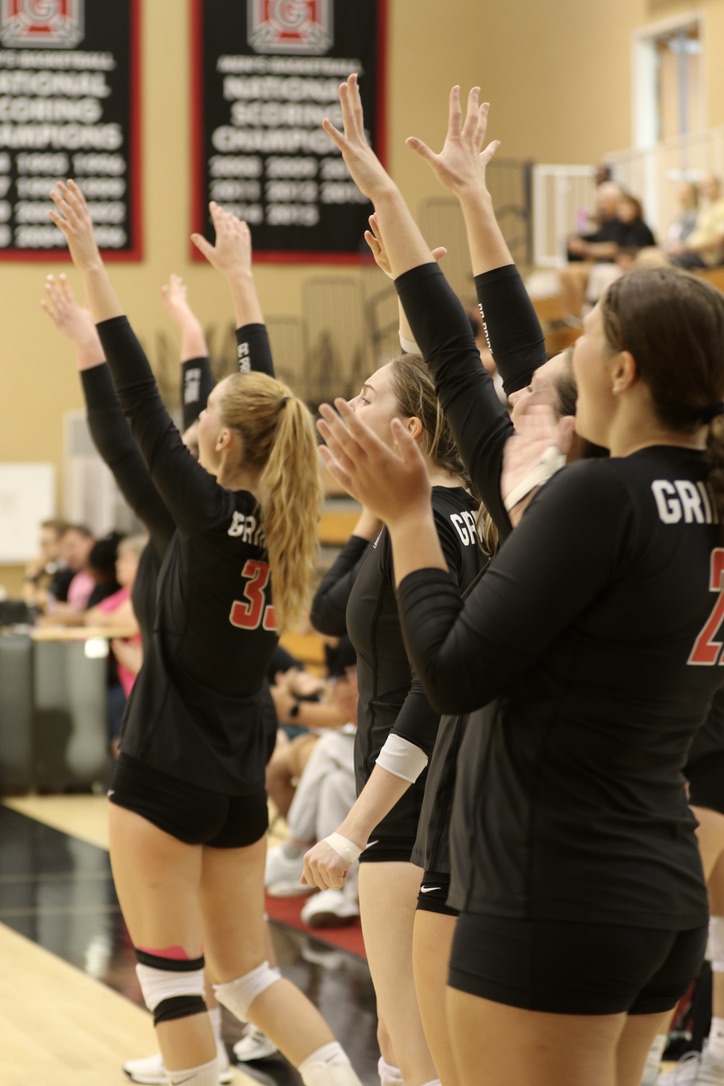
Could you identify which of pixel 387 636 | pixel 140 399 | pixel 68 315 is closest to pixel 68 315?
pixel 68 315

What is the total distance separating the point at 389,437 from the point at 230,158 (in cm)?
1207

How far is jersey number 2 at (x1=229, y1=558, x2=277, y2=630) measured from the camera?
3.06 meters

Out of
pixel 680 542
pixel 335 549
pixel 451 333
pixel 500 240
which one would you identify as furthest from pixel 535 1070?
pixel 335 549

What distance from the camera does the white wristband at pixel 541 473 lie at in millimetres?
1734

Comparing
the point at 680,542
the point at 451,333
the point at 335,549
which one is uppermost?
the point at 451,333

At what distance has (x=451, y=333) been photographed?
1.93 meters

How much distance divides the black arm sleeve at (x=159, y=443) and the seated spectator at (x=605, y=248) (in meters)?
8.45

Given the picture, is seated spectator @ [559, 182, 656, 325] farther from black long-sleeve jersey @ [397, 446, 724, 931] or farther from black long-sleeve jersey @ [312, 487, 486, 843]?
black long-sleeve jersey @ [397, 446, 724, 931]

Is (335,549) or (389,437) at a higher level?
(389,437)

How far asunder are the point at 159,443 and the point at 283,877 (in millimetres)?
3501

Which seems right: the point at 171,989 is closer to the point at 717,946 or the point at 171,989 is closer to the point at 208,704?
the point at 208,704

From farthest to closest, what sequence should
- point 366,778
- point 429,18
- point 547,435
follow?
point 429,18 < point 366,778 < point 547,435

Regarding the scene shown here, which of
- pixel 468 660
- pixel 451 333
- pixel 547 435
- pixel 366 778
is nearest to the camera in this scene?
pixel 468 660

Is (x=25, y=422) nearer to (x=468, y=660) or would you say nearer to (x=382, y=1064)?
(x=382, y=1064)
